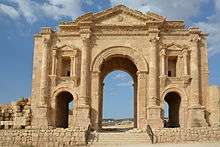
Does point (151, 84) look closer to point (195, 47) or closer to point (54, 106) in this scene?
point (195, 47)

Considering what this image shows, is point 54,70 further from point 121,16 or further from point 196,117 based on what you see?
point 196,117

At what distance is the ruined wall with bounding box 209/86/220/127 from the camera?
99.7 ft

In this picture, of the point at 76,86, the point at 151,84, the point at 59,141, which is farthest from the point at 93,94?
the point at 59,141

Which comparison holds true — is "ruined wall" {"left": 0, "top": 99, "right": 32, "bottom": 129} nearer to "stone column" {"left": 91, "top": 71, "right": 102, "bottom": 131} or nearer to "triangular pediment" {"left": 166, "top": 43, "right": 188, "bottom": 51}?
"stone column" {"left": 91, "top": 71, "right": 102, "bottom": 131}

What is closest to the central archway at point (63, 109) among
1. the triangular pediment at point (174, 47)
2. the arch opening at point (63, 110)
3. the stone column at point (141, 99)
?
the arch opening at point (63, 110)

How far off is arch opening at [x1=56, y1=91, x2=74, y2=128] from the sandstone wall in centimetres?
684

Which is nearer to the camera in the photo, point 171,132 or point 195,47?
point 171,132

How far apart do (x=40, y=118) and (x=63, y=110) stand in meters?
4.17

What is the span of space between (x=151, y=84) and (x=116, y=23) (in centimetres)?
534

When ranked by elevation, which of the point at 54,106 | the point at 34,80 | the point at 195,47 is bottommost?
the point at 54,106

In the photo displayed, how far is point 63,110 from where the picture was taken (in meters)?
34.4

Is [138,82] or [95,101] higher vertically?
[138,82]

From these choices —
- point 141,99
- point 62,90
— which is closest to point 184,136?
point 141,99

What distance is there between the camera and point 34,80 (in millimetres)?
31703
